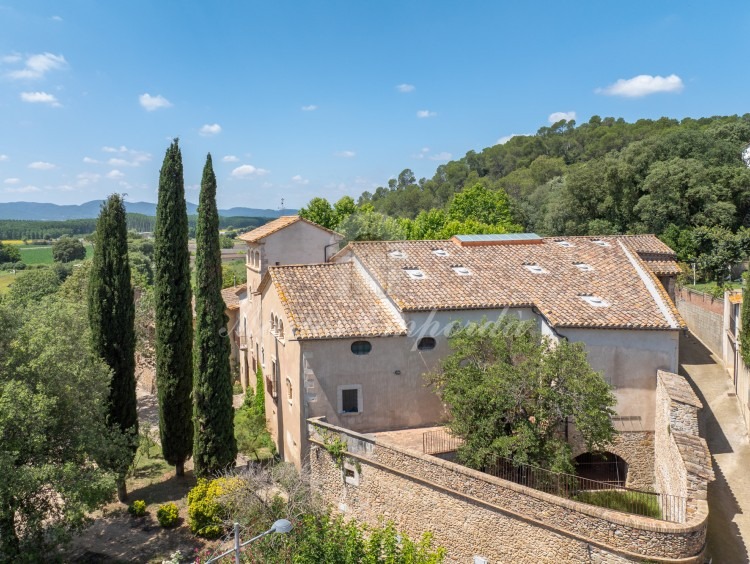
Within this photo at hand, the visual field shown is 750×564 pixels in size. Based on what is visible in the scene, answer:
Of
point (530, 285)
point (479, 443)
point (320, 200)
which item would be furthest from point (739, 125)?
point (479, 443)

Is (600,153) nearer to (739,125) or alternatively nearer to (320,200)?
(739,125)

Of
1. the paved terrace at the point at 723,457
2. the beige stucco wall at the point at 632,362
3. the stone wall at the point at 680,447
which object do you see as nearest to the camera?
the stone wall at the point at 680,447

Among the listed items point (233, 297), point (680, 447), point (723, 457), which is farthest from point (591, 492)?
point (233, 297)

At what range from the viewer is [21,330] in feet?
56.1

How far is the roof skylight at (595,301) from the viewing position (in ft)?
63.4

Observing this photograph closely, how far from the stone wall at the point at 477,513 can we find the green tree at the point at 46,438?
6.90 meters

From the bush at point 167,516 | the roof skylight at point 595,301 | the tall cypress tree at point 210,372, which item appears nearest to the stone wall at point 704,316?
the roof skylight at point 595,301

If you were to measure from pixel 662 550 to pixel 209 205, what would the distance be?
59.0 ft

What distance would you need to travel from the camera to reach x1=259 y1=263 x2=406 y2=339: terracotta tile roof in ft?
60.3

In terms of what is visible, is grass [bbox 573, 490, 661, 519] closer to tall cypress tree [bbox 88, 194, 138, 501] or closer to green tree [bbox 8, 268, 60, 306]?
tall cypress tree [bbox 88, 194, 138, 501]

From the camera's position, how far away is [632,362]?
59.6ft

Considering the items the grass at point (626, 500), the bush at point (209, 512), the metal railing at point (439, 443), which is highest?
the metal railing at point (439, 443)

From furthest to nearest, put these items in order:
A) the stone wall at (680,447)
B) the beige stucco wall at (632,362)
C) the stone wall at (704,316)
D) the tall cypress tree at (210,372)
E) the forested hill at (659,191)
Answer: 1. the forested hill at (659,191)
2. the stone wall at (704,316)
3. the tall cypress tree at (210,372)
4. the beige stucco wall at (632,362)
5. the stone wall at (680,447)

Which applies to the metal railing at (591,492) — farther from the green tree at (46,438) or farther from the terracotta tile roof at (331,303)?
the green tree at (46,438)
